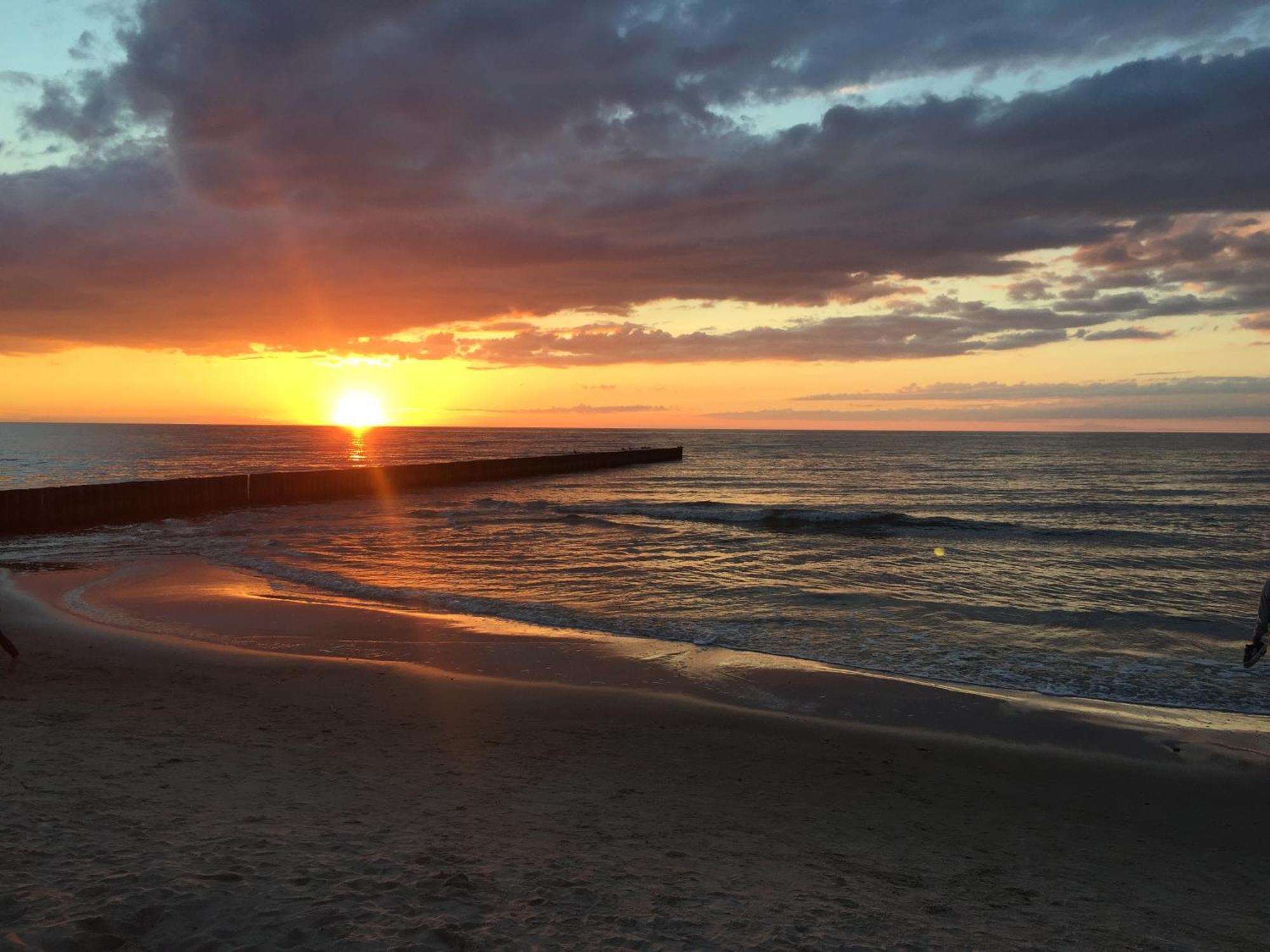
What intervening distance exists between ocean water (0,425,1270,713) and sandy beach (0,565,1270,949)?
2281mm

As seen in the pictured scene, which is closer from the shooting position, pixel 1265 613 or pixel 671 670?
pixel 1265 613

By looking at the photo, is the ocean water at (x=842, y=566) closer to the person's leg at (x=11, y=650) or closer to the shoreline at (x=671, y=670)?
the shoreline at (x=671, y=670)

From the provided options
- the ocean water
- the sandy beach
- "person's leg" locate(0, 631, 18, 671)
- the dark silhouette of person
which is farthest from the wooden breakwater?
the dark silhouette of person

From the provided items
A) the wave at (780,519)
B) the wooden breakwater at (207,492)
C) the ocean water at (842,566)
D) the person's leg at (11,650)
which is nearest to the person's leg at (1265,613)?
the ocean water at (842,566)

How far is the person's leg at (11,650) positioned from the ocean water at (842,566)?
20.7 ft

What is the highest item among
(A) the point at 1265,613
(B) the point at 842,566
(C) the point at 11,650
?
(A) the point at 1265,613

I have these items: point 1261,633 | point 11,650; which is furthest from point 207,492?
point 1261,633

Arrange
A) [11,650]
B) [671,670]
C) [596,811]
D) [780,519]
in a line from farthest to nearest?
1. [780,519]
2. [671,670]
3. [11,650]
4. [596,811]

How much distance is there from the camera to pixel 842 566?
21.2 m

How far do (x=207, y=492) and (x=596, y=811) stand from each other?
35.8 m

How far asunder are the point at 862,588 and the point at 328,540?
15752 millimetres

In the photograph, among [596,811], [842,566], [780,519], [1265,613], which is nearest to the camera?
[596,811]

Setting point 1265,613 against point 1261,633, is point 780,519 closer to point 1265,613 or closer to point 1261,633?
point 1261,633

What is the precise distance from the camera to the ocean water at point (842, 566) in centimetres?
1242
